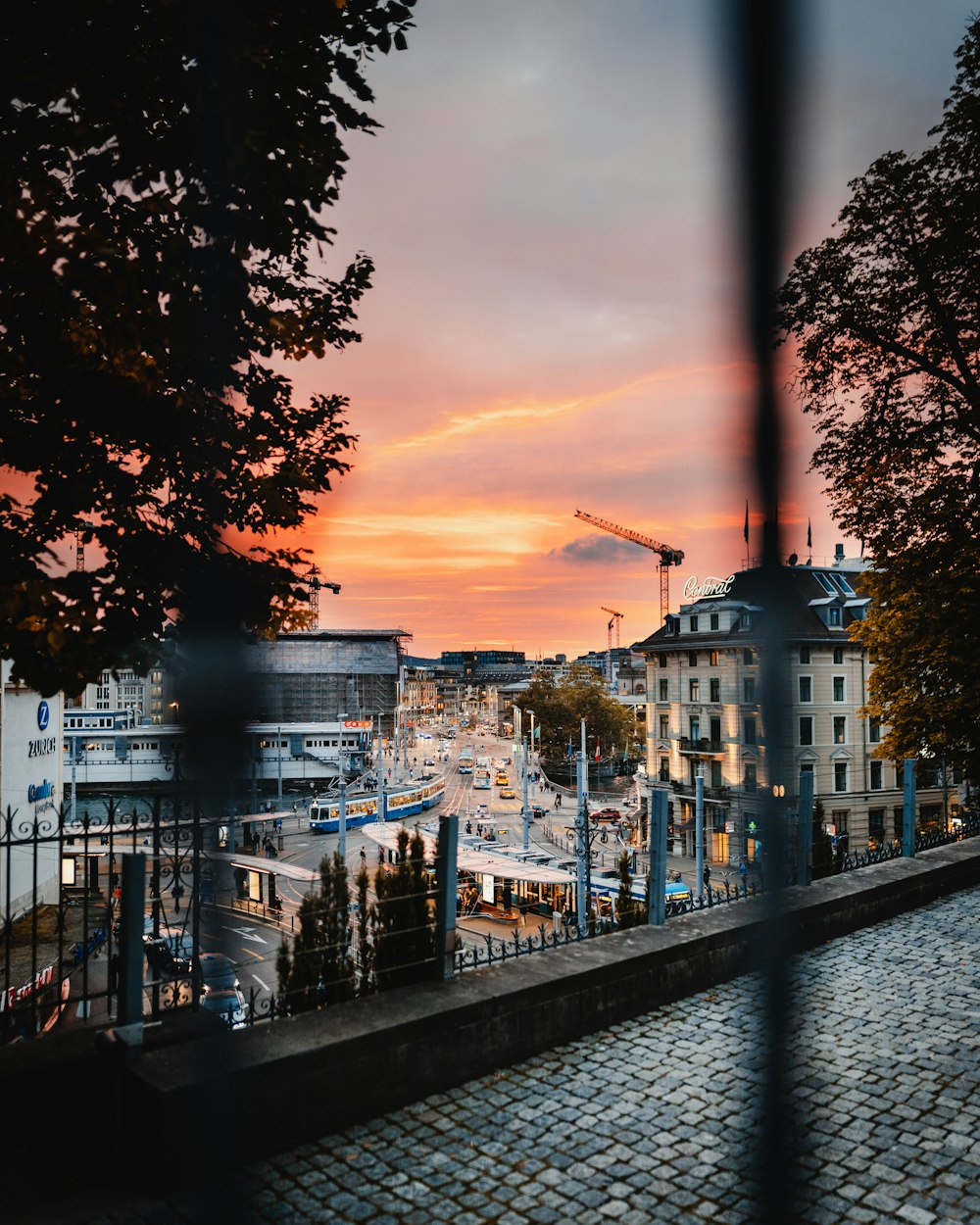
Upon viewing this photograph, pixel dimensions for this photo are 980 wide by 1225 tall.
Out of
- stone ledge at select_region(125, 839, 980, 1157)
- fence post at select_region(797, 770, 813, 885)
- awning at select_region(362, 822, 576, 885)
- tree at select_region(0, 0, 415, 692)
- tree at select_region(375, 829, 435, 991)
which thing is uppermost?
tree at select_region(0, 0, 415, 692)

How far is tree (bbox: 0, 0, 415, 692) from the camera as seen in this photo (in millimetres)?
5066

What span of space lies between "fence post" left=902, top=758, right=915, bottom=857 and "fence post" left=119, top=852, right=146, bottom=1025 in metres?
10.2

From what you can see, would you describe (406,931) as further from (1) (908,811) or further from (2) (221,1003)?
(1) (908,811)

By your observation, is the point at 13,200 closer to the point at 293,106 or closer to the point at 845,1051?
the point at 293,106

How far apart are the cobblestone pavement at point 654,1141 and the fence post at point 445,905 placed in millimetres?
779

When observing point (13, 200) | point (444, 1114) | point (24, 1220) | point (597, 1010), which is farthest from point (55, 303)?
point (597, 1010)

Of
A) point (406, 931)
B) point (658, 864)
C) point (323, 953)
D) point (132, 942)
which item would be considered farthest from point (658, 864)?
point (132, 942)

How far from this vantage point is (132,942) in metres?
4.53

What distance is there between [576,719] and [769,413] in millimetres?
80065

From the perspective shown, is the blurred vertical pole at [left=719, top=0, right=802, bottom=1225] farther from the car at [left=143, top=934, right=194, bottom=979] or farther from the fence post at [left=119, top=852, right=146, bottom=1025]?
the fence post at [left=119, top=852, right=146, bottom=1025]

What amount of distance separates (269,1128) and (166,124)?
256 inches

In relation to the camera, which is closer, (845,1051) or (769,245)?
(769,245)

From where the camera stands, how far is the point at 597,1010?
6.47 meters

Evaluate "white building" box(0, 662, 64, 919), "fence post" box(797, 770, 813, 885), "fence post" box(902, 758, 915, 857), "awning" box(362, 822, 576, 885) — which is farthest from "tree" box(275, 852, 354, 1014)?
"white building" box(0, 662, 64, 919)
